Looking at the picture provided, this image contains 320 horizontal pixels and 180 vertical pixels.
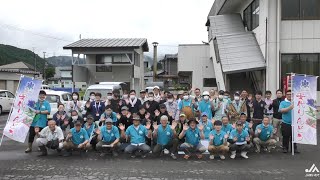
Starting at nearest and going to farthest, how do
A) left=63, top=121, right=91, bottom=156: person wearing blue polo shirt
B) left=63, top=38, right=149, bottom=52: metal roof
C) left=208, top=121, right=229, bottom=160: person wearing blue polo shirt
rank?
left=208, top=121, right=229, bottom=160: person wearing blue polo shirt, left=63, top=121, right=91, bottom=156: person wearing blue polo shirt, left=63, top=38, right=149, bottom=52: metal roof

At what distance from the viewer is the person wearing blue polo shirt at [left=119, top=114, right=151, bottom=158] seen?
896cm

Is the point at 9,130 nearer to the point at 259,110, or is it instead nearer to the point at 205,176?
the point at 205,176

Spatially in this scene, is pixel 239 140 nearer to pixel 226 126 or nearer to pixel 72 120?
pixel 226 126

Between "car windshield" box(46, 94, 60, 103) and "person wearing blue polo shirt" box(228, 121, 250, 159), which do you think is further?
"car windshield" box(46, 94, 60, 103)

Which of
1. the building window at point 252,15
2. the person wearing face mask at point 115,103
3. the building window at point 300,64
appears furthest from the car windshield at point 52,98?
the building window at point 252,15

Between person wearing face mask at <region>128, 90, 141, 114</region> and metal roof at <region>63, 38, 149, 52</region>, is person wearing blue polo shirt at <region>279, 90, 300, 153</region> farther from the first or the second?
metal roof at <region>63, 38, 149, 52</region>

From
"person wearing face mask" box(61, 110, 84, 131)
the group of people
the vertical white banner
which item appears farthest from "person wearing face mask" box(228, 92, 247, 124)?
the vertical white banner

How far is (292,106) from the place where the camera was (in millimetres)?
9148

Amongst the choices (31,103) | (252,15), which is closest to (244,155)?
(31,103)

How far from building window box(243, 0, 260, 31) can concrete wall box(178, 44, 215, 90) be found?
9.43m

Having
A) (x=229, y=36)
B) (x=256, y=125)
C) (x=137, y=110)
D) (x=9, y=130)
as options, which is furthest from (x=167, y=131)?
(x=229, y=36)

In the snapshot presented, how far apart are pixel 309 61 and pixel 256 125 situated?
7951 mm

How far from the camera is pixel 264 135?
948 cm

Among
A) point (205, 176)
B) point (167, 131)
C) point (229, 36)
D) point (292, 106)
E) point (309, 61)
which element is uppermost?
point (229, 36)
